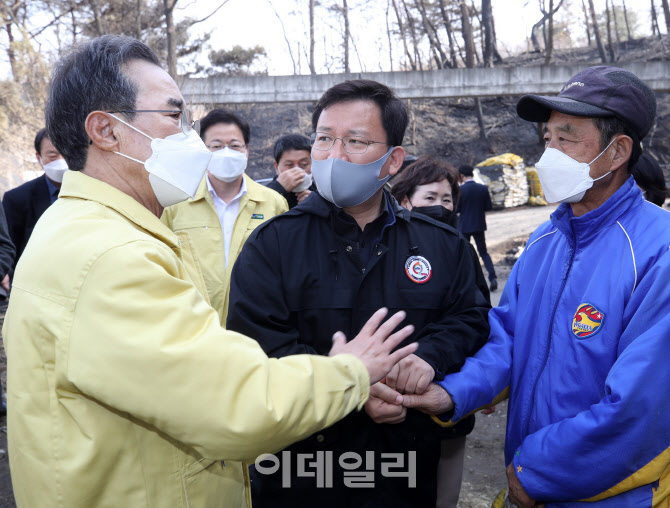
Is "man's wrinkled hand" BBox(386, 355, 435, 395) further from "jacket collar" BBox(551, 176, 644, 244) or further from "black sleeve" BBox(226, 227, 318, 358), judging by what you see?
"jacket collar" BBox(551, 176, 644, 244)

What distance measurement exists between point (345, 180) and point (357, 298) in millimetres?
495

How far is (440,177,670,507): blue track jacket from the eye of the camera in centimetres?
166

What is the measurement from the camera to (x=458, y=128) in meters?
27.2

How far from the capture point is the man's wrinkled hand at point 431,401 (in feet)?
6.57

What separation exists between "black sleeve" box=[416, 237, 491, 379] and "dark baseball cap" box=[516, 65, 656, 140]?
2.26 ft

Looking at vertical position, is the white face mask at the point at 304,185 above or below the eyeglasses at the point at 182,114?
below

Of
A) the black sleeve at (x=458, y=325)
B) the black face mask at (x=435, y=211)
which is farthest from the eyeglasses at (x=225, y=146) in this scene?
the black sleeve at (x=458, y=325)

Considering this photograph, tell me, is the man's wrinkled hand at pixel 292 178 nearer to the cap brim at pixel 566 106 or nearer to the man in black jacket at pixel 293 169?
the man in black jacket at pixel 293 169

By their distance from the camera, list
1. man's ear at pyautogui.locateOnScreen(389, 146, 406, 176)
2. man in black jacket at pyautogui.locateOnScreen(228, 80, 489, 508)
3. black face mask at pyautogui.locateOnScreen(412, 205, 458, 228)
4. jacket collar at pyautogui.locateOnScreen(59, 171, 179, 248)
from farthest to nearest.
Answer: black face mask at pyautogui.locateOnScreen(412, 205, 458, 228) → man's ear at pyautogui.locateOnScreen(389, 146, 406, 176) → man in black jacket at pyautogui.locateOnScreen(228, 80, 489, 508) → jacket collar at pyautogui.locateOnScreen(59, 171, 179, 248)

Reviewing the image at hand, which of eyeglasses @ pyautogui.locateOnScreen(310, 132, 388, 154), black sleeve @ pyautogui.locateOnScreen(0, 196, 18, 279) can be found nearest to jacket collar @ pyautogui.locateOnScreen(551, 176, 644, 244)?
eyeglasses @ pyautogui.locateOnScreen(310, 132, 388, 154)

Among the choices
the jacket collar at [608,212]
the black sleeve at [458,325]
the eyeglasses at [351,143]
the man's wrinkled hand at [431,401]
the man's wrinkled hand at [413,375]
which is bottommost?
the man's wrinkled hand at [431,401]

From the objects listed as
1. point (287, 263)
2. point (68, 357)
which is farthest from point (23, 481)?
point (287, 263)

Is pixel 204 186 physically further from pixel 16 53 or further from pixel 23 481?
pixel 16 53

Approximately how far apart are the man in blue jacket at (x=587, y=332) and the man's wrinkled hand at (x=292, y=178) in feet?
7.77
